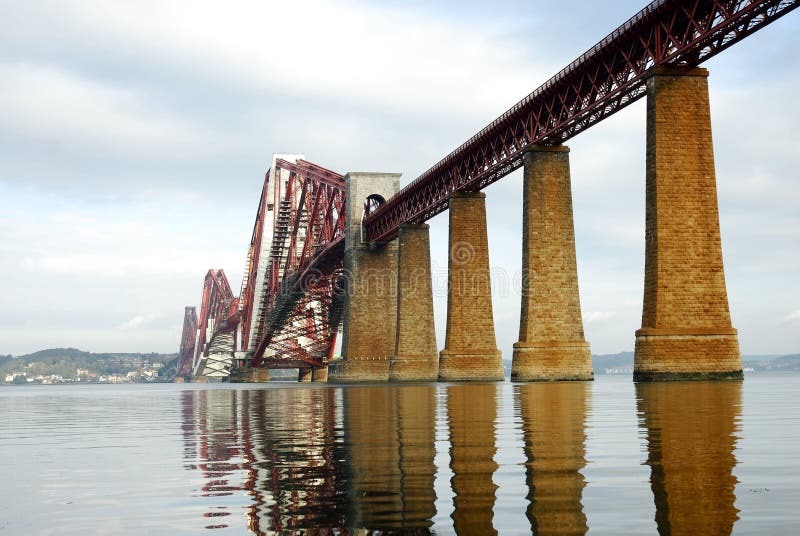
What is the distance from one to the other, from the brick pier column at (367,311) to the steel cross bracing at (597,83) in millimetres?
15169

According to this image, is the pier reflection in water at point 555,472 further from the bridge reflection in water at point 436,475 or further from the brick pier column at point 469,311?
the brick pier column at point 469,311

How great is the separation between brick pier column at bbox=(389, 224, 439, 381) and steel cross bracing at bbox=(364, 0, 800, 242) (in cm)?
513

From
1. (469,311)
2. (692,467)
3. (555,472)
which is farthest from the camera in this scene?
(469,311)

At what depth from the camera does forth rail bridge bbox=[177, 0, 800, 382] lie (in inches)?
1485

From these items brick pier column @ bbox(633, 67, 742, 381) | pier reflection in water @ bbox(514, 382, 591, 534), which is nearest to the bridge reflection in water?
pier reflection in water @ bbox(514, 382, 591, 534)

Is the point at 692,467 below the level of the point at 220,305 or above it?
below

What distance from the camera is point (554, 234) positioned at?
164 feet

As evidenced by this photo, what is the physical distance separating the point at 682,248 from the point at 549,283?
12.1 m

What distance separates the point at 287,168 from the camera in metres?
117

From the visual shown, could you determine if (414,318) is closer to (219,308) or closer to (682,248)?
(682,248)

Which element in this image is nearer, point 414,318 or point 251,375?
point 414,318

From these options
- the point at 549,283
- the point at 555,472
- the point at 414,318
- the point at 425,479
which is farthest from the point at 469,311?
the point at 425,479

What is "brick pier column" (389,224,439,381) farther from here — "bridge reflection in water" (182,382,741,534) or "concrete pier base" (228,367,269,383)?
"concrete pier base" (228,367,269,383)

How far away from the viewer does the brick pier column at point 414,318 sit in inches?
2899
